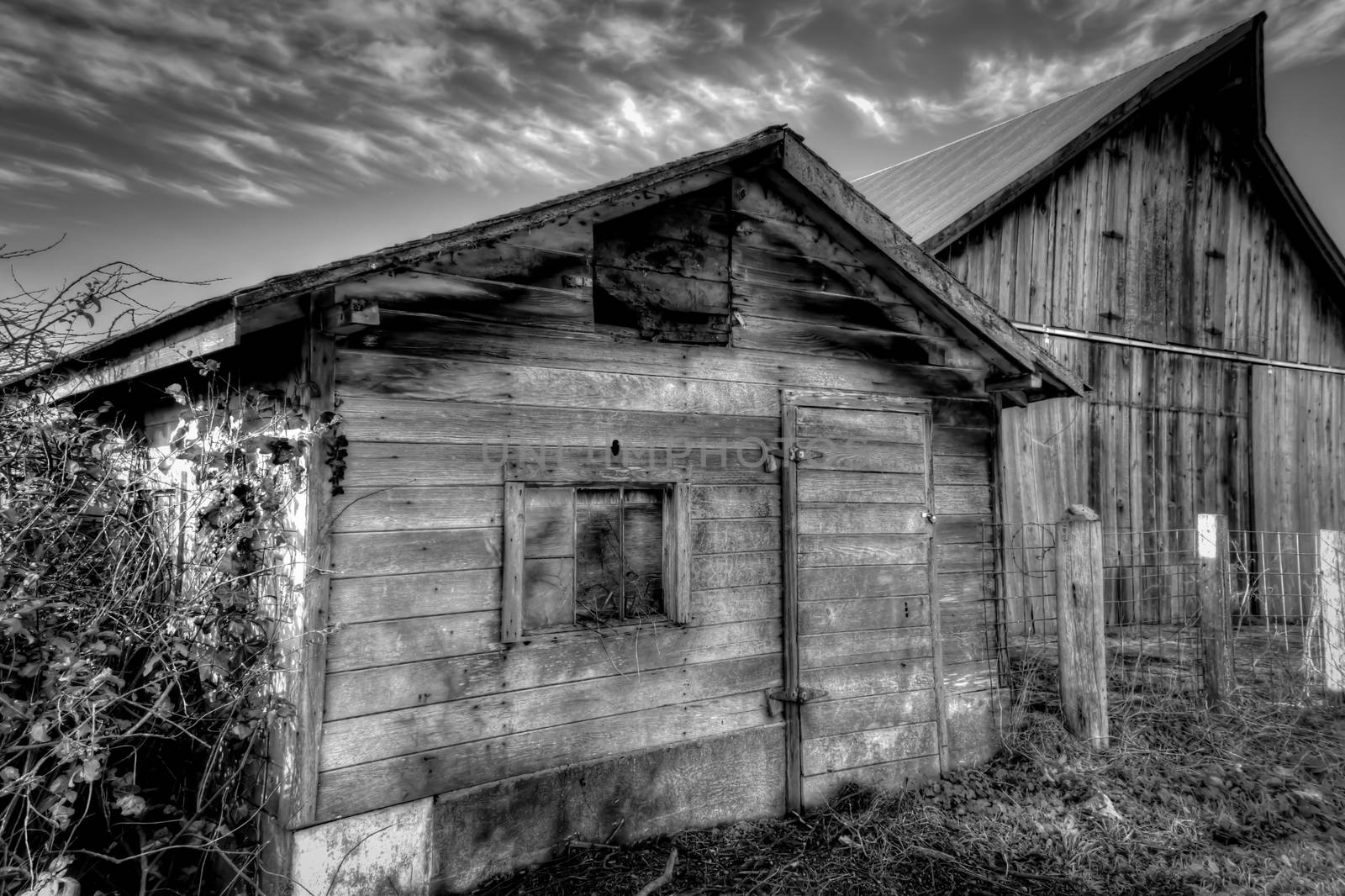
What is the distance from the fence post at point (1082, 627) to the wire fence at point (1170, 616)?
0.17 metres

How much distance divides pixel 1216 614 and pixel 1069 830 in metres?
2.33

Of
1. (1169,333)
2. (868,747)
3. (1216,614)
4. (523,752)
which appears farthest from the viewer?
(1169,333)

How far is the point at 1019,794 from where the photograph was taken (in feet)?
17.6

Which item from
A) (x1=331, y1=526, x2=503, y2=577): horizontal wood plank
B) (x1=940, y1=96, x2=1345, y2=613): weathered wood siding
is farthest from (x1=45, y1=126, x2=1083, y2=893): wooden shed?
(x1=940, y1=96, x2=1345, y2=613): weathered wood siding

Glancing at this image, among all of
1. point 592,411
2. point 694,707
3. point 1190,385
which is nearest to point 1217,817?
point 694,707

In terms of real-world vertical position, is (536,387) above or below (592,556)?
above

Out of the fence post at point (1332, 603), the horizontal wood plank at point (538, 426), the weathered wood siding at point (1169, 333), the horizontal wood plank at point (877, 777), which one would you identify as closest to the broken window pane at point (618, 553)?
the horizontal wood plank at point (538, 426)

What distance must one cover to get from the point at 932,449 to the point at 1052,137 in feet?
21.2

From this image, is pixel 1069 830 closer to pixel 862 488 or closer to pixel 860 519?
pixel 860 519

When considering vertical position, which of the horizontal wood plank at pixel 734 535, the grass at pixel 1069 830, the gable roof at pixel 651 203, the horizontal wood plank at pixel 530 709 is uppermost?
the gable roof at pixel 651 203

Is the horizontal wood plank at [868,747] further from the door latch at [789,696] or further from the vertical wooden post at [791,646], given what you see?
the door latch at [789,696]

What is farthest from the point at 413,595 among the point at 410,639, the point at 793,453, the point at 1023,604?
the point at 1023,604

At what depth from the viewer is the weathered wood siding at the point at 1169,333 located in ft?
30.8

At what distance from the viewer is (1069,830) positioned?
4.92 meters
